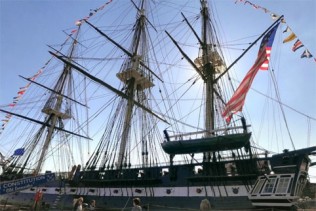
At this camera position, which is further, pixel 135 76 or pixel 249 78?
pixel 135 76

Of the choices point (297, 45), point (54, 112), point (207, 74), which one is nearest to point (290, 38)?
Answer: point (297, 45)

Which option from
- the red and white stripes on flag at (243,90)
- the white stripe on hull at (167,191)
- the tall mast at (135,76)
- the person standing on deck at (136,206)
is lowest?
the person standing on deck at (136,206)

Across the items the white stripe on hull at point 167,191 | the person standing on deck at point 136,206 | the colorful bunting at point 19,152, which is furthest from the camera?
the colorful bunting at point 19,152

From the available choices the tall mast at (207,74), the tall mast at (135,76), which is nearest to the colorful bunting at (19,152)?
the tall mast at (135,76)

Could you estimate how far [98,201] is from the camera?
20.5 meters

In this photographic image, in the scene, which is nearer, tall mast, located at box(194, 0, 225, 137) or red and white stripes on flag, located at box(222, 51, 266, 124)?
red and white stripes on flag, located at box(222, 51, 266, 124)

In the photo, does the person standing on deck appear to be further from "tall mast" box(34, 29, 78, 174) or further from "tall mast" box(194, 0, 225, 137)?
"tall mast" box(34, 29, 78, 174)

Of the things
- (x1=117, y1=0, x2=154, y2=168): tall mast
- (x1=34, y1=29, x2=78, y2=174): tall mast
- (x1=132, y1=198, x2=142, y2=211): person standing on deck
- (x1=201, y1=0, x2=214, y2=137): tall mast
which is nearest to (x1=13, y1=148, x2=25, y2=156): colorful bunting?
(x1=34, y1=29, x2=78, y2=174): tall mast

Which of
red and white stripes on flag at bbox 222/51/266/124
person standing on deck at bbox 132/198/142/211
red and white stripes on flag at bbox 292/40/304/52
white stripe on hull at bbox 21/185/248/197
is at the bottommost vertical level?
person standing on deck at bbox 132/198/142/211

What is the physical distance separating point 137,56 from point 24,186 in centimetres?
1833

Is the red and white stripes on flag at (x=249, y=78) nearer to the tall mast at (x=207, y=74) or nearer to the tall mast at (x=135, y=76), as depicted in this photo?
the tall mast at (x=207, y=74)

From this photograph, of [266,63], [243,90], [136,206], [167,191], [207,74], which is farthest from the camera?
[207,74]

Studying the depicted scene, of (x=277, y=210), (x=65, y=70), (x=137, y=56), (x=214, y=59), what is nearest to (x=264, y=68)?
(x=277, y=210)

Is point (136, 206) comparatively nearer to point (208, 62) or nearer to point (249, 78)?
point (249, 78)
